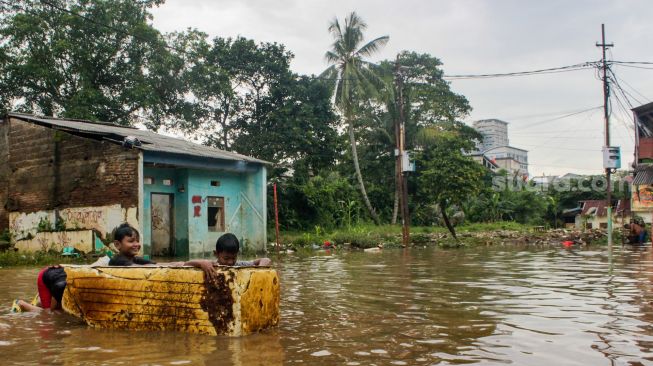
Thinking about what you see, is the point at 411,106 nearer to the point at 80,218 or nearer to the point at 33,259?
the point at 80,218

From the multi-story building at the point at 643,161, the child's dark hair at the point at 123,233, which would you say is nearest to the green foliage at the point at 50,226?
the child's dark hair at the point at 123,233

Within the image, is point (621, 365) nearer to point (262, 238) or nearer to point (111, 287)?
point (111, 287)

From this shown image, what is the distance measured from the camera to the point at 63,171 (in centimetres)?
1761

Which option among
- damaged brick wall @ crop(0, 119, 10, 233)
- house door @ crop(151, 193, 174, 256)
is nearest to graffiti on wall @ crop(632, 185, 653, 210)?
Result: house door @ crop(151, 193, 174, 256)

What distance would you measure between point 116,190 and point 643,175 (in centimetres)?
2289

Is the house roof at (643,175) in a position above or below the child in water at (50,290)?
above

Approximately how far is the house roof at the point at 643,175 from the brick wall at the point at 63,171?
2219 cm

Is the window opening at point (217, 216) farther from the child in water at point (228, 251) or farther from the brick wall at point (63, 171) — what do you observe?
the child in water at point (228, 251)

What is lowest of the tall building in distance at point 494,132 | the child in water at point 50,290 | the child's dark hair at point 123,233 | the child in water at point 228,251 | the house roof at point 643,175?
the child in water at point 50,290

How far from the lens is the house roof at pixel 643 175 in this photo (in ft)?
86.8

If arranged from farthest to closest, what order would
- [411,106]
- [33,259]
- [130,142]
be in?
1. [411,106]
2. [130,142]
3. [33,259]

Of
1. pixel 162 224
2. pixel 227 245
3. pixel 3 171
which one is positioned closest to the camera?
pixel 227 245

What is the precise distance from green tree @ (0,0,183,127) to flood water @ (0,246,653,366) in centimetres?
1857

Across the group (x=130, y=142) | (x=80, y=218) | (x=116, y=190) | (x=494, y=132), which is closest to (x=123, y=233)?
(x=130, y=142)
